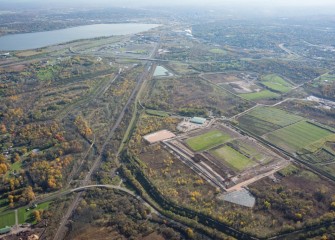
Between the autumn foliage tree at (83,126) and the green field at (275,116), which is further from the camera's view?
the green field at (275,116)

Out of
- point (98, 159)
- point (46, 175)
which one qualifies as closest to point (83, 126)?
point (98, 159)


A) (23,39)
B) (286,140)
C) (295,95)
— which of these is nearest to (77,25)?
(23,39)

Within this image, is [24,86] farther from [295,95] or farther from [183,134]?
[295,95]

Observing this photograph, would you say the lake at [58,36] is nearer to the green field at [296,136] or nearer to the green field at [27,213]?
the green field at [27,213]

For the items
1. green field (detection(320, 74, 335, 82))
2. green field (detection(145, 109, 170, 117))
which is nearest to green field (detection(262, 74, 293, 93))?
green field (detection(320, 74, 335, 82))

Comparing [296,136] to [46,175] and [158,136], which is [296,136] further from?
[46,175]

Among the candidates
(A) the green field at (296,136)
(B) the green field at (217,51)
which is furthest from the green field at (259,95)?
(B) the green field at (217,51)

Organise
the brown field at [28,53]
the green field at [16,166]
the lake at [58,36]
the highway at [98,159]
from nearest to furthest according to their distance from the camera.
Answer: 1. the highway at [98,159]
2. the green field at [16,166]
3. the brown field at [28,53]
4. the lake at [58,36]
